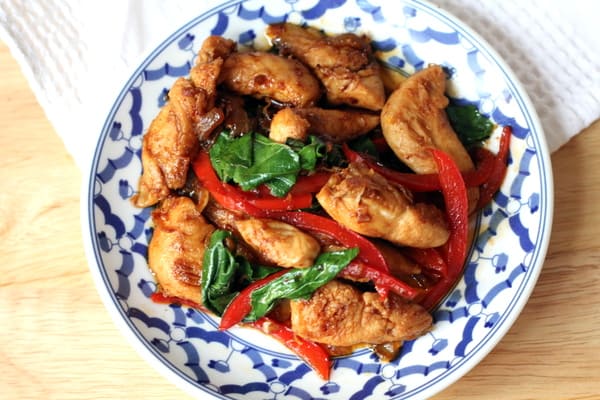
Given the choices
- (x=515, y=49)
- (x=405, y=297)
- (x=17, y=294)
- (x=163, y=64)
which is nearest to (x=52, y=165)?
(x=17, y=294)

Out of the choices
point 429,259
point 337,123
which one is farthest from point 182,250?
point 429,259

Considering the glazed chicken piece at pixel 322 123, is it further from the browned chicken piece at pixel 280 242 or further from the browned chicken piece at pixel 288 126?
the browned chicken piece at pixel 280 242

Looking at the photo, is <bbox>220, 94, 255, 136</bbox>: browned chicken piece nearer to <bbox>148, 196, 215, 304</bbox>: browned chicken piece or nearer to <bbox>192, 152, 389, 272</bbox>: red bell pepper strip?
<bbox>192, 152, 389, 272</bbox>: red bell pepper strip

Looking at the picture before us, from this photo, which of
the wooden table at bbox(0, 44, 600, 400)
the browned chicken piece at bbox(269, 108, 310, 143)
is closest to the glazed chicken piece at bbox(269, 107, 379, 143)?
the browned chicken piece at bbox(269, 108, 310, 143)

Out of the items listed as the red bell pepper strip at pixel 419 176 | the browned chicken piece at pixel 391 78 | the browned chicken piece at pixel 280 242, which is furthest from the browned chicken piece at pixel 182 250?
the browned chicken piece at pixel 391 78

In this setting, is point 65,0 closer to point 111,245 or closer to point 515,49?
point 111,245

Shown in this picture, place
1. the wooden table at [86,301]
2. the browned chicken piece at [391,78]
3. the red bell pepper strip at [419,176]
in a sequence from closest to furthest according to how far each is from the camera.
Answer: the red bell pepper strip at [419,176], the wooden table at [86,301], the browned chicken piece at [391,78]
